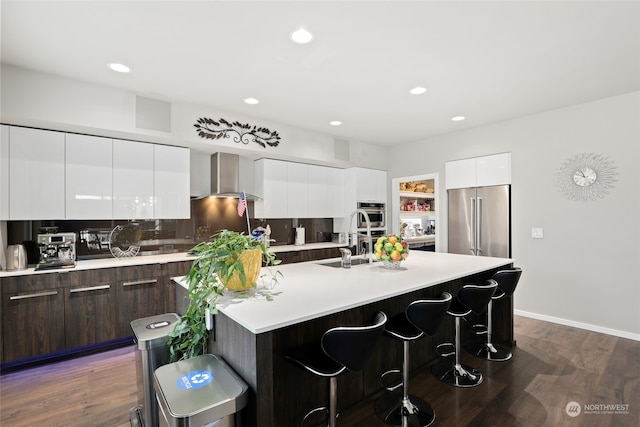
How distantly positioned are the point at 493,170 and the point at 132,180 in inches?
187

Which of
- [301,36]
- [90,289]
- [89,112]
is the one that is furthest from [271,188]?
[301,36]

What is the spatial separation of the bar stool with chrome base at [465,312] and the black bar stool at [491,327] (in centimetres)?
22

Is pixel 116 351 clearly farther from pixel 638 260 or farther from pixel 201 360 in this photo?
pixel 638 260

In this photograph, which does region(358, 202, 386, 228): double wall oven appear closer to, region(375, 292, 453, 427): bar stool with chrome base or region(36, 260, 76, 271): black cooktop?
region(375, 292, 453, 427): bar stool with chrome base

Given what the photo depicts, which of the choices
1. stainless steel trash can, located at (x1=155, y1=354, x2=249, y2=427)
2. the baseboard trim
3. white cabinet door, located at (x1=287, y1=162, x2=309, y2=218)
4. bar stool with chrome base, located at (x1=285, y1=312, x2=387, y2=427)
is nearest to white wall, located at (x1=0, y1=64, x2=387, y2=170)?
white cabinet door, located at (x1=287, y1=162, x2=309, y2=218)

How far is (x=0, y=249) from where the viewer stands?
295cm

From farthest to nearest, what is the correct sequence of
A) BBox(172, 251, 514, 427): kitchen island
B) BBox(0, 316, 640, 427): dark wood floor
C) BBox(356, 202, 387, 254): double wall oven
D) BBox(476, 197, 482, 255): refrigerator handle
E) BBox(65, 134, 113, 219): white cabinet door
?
BBox(356, 202, 387, 254): double wall oven → BBox(476, 197, 482, 255): refrigerator handle → BBox(65, 134, 113, 219): white cabinet door → BBox(0, 316, 640, 427): dark wood floor → BBox(172, 251, 514, 427): kitchen island

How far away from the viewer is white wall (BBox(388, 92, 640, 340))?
3.44 m

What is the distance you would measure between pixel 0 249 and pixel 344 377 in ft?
11.1

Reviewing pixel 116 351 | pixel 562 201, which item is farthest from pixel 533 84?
pixel 116 351

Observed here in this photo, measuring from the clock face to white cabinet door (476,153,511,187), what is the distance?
0.75 meters

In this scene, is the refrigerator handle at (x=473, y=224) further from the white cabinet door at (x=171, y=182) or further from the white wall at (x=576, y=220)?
the white cabinet door at (x=171, y=182)

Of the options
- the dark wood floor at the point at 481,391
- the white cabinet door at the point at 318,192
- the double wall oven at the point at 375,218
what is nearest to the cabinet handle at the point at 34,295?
the dark wood floor at the point at 481,391

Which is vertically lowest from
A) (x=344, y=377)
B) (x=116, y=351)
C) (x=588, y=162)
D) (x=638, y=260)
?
(x=116, y=351)
